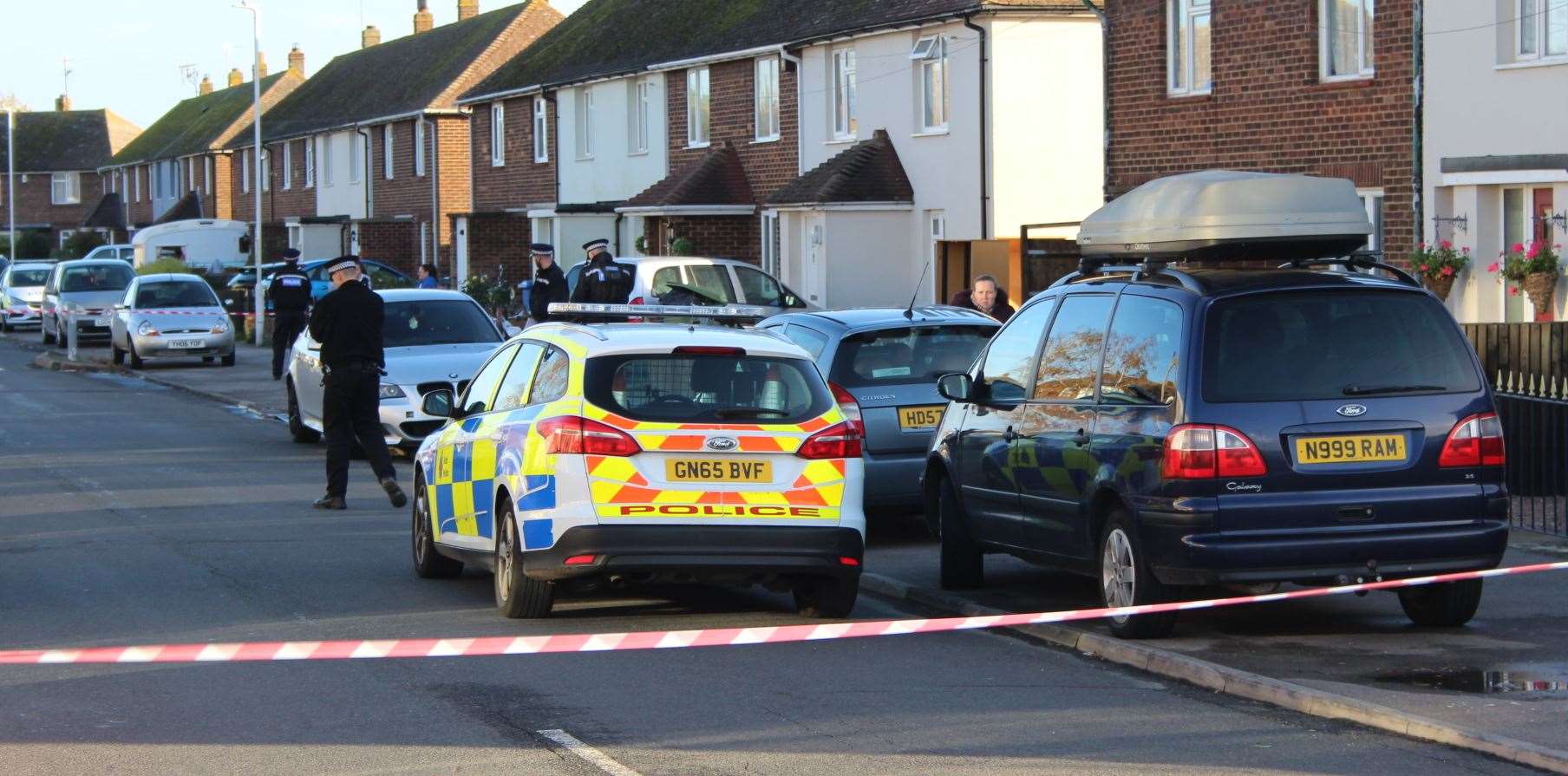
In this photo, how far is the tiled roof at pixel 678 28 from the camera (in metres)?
31.6

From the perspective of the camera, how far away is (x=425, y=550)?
11539 millimetres

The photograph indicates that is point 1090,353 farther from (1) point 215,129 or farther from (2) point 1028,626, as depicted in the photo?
(1) point 215,129

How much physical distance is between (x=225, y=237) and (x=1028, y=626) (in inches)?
2270

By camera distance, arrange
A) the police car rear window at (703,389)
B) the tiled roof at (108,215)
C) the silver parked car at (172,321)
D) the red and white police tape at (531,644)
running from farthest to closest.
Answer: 1. the tiled roof at (108,215)
2. the silver parked car at (172,321)
3. the police car rear window at (703,389)
4. the red and white police tape at (531,644)

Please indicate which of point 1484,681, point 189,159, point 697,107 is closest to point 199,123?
point 189,159

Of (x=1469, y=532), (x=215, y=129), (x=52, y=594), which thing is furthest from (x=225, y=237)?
(x=1469, y=532)

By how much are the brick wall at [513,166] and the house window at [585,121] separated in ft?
4.81

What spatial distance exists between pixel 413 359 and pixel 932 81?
14470 mm

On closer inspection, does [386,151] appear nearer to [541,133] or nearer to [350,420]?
[541,133]

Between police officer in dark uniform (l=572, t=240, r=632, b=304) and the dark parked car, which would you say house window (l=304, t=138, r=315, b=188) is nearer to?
police officer in dark uniform (l=572, t=240, r=632, b=304)

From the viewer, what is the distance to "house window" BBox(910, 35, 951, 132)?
30797 mm

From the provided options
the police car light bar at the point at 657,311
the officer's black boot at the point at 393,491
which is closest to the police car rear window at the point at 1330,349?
the police car light bar at the point at 657,311

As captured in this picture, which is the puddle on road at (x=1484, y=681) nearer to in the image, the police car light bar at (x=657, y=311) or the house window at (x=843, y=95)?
the police car light bar at (x=657, y=311)

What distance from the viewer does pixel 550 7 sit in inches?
2352
